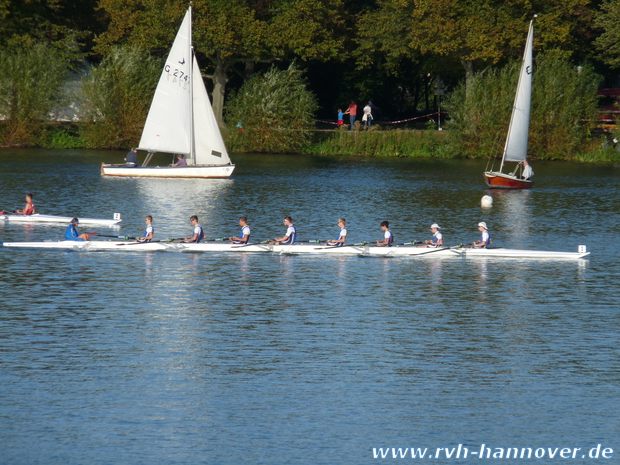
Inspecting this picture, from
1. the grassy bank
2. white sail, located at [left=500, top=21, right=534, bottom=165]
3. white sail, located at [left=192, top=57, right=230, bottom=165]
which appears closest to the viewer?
white sail, located at [left=500, top=21, right=534, bottom=165]

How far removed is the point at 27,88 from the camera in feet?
291

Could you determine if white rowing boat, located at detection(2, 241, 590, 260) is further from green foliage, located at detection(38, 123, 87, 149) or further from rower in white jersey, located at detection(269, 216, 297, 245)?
green foliage, located at detection(38, 123, 87, 149)

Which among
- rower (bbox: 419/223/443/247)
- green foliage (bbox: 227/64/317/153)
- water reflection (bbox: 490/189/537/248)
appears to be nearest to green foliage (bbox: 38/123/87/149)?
green foliage (bbox: 227/64/317/153)

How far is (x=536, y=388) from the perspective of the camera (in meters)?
22.6

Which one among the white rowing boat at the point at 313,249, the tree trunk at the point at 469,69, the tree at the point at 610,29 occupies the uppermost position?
the tree at the point at 610,29

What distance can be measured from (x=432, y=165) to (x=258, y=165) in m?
16.2

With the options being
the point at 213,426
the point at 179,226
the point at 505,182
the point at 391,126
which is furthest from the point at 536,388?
the point at 391,126

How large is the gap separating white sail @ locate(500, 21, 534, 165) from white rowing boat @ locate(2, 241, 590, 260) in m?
29.7

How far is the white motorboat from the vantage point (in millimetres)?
68375

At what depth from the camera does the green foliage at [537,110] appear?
86875 mm

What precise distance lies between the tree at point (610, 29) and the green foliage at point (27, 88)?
173 feet

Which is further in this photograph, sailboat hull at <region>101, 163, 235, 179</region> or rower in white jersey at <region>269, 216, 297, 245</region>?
sailboat hull at <region>101, 163, 235, 179</region>

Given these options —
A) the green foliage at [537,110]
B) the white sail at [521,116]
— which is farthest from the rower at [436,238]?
the green foliage at [537,110]

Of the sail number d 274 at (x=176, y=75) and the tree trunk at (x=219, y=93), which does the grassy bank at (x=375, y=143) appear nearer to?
the tree trunk at (x=219, y=93)
